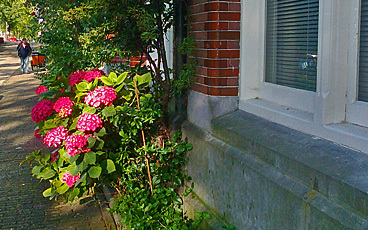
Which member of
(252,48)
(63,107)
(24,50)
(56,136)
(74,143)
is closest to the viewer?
(252,48)

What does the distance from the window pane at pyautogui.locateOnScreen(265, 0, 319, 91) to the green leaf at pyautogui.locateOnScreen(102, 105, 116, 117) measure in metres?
1.41

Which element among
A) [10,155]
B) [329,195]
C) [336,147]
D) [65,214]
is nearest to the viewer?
[329,195]

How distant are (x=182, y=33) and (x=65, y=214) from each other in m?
2.39

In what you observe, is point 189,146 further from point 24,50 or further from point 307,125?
point 24,50

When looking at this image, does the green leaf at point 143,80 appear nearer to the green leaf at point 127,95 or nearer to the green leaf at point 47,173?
the green leaf at point 127,95

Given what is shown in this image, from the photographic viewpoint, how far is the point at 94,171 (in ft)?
14.2

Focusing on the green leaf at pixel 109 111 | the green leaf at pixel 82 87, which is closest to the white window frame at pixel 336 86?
the green leaf at pixel 109 111

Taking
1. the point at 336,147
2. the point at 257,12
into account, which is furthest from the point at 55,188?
the point at 336,147

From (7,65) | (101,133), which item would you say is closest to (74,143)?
(101,133)

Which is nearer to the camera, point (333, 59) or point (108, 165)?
point (333, 59)

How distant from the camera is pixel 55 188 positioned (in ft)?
16.0

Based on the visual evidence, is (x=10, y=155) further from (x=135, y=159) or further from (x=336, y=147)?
(x=336, y=147)

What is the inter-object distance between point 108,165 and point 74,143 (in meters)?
0.46

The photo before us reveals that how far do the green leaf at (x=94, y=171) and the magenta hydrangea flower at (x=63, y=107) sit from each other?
58 cm
